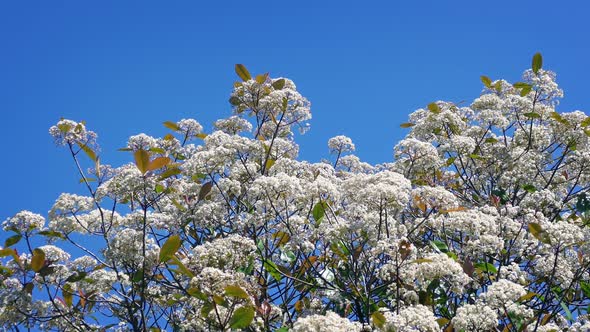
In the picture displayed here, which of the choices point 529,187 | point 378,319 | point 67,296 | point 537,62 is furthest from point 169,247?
point 537,62

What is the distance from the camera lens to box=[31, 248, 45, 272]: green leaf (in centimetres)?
→ 675

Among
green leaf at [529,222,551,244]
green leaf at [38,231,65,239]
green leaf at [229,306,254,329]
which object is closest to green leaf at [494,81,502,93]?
green leaf at [529,222,551,244]

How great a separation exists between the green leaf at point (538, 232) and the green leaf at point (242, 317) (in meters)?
2.74

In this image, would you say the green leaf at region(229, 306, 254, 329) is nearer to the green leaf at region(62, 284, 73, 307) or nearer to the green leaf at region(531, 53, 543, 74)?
the green leaf at region(62, 284, 73, 307)

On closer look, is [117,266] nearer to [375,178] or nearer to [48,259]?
[48,259]

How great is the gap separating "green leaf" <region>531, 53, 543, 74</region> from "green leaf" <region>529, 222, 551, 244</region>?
4.07m

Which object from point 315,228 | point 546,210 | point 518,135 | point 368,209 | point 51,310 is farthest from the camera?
point 518,135

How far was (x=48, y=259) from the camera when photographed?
723 cm

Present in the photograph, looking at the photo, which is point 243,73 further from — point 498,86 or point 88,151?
point 498,86

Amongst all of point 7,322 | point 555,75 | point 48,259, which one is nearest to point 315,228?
point 48,259

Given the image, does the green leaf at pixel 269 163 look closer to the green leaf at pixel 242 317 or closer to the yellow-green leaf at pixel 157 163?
the yellow-green leaf at pixel 157 163

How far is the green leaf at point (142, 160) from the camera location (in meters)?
6.25

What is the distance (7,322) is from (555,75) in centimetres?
823

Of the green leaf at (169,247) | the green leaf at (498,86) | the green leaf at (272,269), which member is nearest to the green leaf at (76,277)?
the green leaf at (169,247)
